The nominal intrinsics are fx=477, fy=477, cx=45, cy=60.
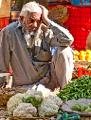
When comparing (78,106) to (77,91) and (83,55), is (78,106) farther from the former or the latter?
(83,55)

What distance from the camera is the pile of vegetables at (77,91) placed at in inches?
203

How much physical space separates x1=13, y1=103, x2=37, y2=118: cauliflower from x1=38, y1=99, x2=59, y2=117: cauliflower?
0.07 meters

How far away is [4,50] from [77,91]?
1.97 metres

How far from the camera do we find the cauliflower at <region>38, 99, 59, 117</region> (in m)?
4.57

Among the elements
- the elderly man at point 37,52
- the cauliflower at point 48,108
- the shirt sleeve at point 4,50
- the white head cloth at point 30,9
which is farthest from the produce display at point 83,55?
the cauliflower at point 48,108

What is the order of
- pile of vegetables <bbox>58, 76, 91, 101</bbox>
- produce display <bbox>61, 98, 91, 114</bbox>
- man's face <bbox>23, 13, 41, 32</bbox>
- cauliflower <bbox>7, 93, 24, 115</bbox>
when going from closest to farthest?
produce display <bbox>61, 98, 91, 114</bbox> → cauliflower <bbox>7, 93, 24, 115</bbox> → pile of vegetables <bbox>58, 76, 91, 101</bbox> → man's face <bbox>23, 13, 41, 32</bbox>

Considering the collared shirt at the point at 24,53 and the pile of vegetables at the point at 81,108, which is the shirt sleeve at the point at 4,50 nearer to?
the collared shirt at the point at 24,53

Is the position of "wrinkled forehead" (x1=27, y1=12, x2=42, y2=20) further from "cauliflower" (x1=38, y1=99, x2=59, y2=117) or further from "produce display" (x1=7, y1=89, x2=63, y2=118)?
"cauliflower" (x1=38, y1=99, x2=59, y2=117)

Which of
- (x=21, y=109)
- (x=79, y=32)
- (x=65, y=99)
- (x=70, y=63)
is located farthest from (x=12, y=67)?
(x=79, y=32)

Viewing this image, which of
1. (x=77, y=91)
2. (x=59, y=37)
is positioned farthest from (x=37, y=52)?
(x=77, y=91)

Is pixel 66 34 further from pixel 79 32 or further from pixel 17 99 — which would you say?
pixel 79 32

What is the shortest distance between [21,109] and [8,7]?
5.23m

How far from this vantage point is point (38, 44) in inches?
273

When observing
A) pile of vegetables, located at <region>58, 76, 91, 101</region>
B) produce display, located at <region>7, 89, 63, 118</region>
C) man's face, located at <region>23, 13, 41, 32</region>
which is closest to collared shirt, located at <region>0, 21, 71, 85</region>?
man's face, located at <region>23, 13, 41, 32</region>
